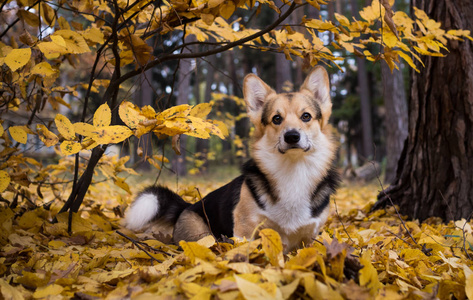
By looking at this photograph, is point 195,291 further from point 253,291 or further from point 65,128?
point 65,128

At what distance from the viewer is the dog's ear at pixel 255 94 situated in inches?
112

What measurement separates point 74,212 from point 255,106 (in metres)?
1.65

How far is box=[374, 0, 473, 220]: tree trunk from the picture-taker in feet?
11.4

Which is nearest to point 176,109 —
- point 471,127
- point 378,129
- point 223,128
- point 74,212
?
point 223,128

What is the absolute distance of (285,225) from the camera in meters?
2.44

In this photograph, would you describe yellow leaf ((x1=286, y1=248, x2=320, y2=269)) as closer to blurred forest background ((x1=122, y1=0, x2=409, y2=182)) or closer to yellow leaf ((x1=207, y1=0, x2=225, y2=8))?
yellow leaf ((x1=207, y1=0, x2=225, y2=8))

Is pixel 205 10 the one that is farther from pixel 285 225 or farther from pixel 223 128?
pixel 285 225

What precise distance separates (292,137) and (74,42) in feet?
4.50

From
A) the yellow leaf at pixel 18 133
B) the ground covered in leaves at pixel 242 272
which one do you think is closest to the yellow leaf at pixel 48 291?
the ground covered in leaves at pixel 242 272

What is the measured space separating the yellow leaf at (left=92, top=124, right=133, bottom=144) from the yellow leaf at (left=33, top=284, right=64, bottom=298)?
614mm

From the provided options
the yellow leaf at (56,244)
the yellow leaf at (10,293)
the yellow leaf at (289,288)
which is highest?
the yellow leaf at (10,293)

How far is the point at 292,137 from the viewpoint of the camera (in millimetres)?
2467

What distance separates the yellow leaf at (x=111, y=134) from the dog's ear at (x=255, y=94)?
56.1 inches

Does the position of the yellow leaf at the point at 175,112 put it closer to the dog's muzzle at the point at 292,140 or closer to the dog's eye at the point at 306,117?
the dog's muzzle at the point at 292,140
